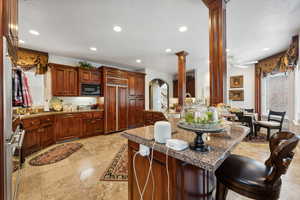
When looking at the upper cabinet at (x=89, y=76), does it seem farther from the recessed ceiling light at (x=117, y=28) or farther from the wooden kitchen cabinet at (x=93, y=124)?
the recessed ceiling light at (x=117, y=28)

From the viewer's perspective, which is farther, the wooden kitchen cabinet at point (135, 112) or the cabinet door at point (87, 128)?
the wooden kitchen cabinet at point (135, 112)

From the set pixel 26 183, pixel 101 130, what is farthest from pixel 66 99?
pixel 26 183

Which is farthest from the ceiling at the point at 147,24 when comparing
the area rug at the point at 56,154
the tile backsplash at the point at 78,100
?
the area rug at the point at 56,154

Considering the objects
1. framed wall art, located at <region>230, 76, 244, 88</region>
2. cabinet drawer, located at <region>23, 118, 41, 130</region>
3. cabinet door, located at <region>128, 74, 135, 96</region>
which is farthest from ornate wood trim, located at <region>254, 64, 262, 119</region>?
cabinet drawer, located at <region>23, 118, 41, 130</region>

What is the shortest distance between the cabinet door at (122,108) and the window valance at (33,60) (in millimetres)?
2382

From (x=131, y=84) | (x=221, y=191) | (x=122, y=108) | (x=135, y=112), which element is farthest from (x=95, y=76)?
(x=221, y=191)

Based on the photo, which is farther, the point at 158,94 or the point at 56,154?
the point at 158,94

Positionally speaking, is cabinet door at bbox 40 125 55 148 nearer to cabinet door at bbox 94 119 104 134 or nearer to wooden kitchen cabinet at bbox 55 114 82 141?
wooden kitchen cabinet at bbox 55 114 82 141

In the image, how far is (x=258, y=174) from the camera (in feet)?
3.43

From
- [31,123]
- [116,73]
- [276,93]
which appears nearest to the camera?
[31,123]

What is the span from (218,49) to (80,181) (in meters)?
2.89

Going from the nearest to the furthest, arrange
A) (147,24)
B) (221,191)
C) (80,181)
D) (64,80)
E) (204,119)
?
(204,119) < (221,191) < (80,181) < (147,24) < (64,80)

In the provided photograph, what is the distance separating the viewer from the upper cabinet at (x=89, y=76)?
421 cm

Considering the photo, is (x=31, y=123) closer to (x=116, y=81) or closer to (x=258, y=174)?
(x=116, y=81)
